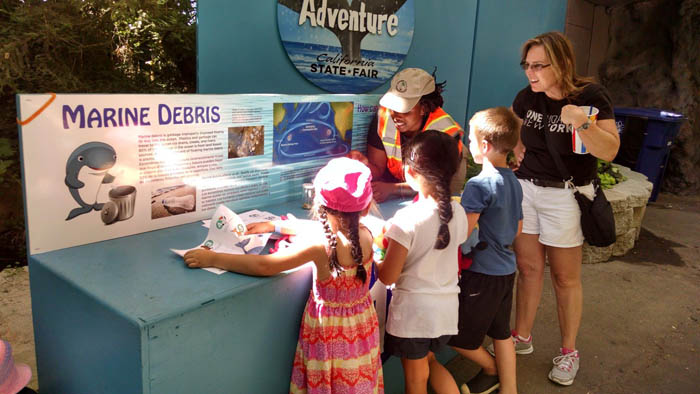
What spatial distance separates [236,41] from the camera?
2.83 metres

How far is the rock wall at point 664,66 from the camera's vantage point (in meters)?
7.88

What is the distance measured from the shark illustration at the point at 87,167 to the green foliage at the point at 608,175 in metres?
4.58

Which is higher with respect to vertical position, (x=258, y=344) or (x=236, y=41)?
(x=236, y=41)

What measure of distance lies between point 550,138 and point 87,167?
2.08 meters

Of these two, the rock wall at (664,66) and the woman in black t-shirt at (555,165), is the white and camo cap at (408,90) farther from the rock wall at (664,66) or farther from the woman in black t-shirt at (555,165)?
the rock wall at (664,66)

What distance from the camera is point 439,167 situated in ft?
6.64

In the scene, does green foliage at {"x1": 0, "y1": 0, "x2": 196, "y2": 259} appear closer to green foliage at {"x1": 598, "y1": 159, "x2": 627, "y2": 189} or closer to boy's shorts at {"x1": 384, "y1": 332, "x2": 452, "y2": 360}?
boy's shorts at {"x1": 384, "y1": 332, "x2": 452, "y2": 360}

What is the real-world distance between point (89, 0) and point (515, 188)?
338cm

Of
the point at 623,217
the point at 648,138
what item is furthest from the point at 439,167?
the point at 648,138

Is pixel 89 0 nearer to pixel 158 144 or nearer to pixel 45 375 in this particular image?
pixel 158 144

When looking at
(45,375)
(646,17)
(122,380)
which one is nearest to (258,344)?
(122,380)

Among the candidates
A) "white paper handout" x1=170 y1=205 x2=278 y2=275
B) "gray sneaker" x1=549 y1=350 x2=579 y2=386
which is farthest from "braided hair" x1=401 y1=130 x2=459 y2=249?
"gray sneaker" x1=549 y1=350 x2=579 y2=386

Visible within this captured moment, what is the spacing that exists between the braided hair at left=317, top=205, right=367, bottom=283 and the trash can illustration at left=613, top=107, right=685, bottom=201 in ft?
21.2

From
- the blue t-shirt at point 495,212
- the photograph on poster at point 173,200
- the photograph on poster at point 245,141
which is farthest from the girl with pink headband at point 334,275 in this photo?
the photograph on poster at point 245,141
